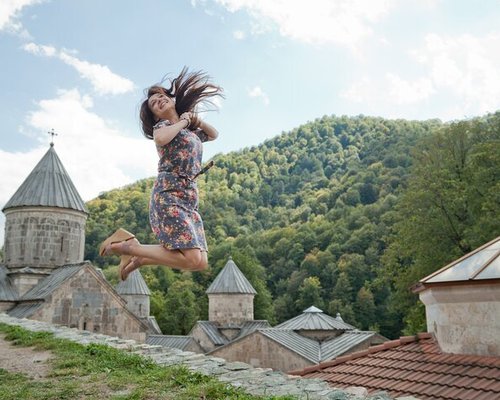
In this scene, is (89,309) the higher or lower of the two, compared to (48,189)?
lower

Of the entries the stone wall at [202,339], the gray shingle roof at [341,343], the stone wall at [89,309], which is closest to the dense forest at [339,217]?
the gray shingle roof at [341,343]

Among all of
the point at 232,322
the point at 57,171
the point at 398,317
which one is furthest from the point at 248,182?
the point at 57,171

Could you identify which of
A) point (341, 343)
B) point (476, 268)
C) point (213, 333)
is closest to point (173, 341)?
point (213, 333)

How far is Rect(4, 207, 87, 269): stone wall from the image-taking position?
1948 centimetres

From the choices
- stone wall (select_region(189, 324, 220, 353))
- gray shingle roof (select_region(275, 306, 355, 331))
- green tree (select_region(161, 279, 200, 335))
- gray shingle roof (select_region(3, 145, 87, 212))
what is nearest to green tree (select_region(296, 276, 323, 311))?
green tree (select_region(161, 279, 200, 335))

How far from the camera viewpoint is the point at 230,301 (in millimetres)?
30516

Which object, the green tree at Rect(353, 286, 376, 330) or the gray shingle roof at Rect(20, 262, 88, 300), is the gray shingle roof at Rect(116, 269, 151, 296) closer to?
the gray shingle roof at Rect(20, 262, 88, 300)

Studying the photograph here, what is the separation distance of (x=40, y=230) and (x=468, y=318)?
692 inches

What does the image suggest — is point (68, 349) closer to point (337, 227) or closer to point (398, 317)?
point (398, 317)

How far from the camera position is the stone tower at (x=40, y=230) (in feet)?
63.6

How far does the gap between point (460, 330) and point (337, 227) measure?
5641cm

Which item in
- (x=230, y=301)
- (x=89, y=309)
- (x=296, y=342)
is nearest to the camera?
(x=89, y=309)

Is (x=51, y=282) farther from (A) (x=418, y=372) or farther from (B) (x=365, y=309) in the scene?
(B) (x=365, y=309)

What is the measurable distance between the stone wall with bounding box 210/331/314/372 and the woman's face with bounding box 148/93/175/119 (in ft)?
58.6
